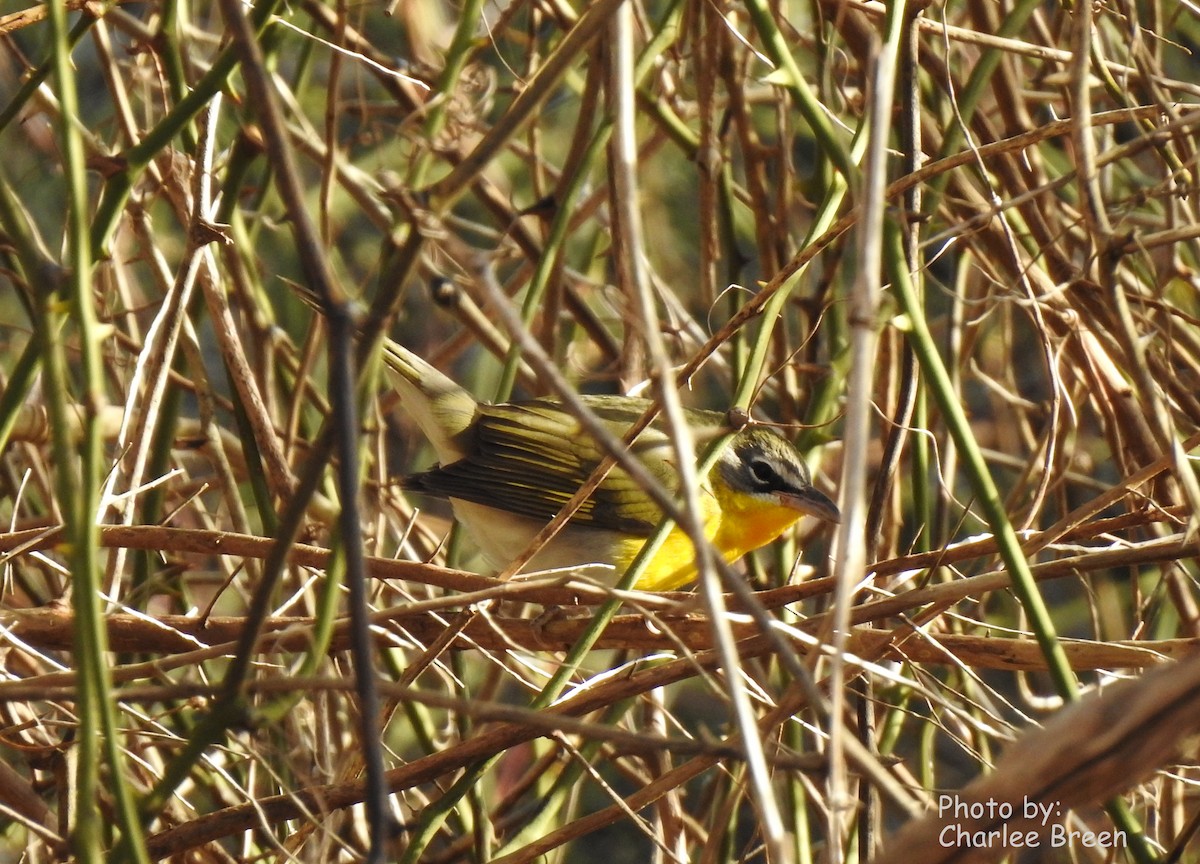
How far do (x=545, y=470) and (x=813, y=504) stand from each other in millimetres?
1129

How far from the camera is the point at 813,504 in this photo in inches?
143

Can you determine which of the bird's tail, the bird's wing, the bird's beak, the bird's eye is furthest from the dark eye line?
the bird's tail

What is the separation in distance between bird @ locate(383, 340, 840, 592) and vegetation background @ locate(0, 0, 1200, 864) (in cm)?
19

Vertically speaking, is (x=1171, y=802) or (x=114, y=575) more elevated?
(x=114, y=575)

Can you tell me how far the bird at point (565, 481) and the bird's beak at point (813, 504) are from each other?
4.2 inches

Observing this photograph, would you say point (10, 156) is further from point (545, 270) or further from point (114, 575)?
point (545, 270)

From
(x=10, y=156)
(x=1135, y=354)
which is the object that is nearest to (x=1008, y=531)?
(x=1135, y=354)

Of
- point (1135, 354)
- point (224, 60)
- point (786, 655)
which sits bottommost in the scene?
point (786, 655)

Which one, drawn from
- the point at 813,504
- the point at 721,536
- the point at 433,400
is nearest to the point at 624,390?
the point at 813,504

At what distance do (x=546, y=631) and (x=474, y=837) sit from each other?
1.73 feet

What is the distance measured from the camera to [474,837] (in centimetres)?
284

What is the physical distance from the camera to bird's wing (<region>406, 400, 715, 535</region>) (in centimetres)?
412

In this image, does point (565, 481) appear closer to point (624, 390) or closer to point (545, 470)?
point (545, 470)

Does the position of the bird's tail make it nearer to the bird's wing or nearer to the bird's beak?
the bird's wing
